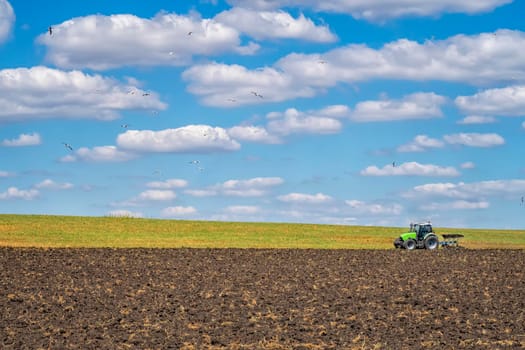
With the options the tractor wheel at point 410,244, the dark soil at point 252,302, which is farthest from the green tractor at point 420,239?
the dark soil at point 252,302

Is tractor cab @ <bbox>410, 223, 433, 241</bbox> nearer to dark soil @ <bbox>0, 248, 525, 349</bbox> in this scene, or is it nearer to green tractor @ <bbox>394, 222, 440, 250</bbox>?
green tractor @ <bbox>394, 222, 440, 250</bbox>

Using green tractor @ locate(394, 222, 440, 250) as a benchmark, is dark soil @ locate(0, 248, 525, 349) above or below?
below

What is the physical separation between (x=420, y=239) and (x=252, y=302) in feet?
91.4

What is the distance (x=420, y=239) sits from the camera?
53.6 metres

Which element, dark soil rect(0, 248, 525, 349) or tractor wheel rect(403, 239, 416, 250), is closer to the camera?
dark soil rect(0, 248, 525, 349)

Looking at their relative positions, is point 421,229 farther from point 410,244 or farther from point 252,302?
point 252,302

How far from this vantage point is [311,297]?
29.9 metres

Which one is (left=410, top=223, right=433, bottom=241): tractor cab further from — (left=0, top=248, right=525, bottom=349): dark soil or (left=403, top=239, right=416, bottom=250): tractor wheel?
(left=0, top=248, right=525, bottom=349): dark soil

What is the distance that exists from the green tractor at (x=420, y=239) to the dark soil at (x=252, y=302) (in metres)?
8.29

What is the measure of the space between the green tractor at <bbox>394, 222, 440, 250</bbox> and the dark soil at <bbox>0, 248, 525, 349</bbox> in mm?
8293

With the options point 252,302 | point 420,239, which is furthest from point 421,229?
point 252,302

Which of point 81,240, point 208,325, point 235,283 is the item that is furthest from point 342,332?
point 81,240

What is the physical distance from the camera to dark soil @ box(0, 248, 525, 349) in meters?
22.6

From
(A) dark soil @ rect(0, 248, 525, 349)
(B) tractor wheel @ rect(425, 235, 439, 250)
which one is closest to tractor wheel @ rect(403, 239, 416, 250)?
(B) tractor wheel @ rect(425, 235, 439, 250)
